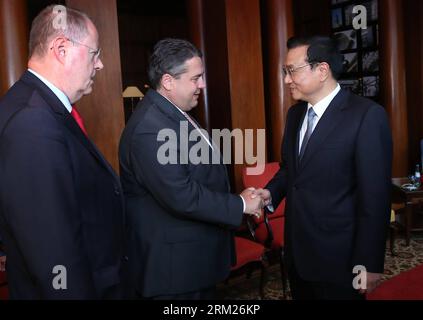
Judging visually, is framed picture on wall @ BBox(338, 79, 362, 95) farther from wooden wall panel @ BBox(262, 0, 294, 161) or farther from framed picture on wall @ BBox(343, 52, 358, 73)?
wooden wall panel @ BBox(262, 0, 294, 161)

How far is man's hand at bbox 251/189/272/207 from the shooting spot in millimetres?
2107

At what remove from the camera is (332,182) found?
1.84 meters

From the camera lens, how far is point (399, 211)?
541 cm

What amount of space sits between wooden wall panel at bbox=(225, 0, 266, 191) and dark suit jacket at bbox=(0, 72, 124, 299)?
3286 mm

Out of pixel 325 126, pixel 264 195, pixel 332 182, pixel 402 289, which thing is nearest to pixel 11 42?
pixel 264 195

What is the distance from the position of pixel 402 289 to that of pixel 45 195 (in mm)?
1630

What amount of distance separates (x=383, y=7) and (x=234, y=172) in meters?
3.12

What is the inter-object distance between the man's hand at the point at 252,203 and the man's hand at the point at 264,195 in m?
0.02

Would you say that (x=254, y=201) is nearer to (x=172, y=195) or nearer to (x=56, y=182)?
(x=172, y=195)

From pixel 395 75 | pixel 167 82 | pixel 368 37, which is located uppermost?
pixel 368 37

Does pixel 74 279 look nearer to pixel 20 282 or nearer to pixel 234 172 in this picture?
pixel 20 282

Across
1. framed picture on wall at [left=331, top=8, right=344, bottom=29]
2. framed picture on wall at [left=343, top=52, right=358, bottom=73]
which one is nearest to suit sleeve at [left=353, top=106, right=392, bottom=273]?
framed picture on wall at [left=343, top=52, right=358, bottom=73]

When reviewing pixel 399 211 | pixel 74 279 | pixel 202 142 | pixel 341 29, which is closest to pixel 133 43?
pixel 341 29

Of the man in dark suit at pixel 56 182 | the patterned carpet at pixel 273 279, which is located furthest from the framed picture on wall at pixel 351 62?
the man in dark suit at pixel 56 182
